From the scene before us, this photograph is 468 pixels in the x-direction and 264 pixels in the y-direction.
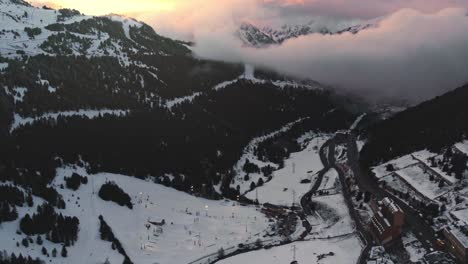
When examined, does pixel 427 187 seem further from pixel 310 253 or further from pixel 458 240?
pixel 310 253

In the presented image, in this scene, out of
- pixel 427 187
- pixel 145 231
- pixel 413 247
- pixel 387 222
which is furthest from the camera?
pixel 427 187

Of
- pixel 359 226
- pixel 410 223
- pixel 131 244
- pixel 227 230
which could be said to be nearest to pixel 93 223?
pixel 131 244

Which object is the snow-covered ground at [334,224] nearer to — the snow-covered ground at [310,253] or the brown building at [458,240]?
the snow-covered ground at [310,253]

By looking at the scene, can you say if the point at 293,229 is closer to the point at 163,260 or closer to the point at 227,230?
the point at 227,230

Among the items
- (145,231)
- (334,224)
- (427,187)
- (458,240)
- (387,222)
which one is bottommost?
(458,240)

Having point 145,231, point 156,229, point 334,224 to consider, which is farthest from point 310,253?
point 145,231
